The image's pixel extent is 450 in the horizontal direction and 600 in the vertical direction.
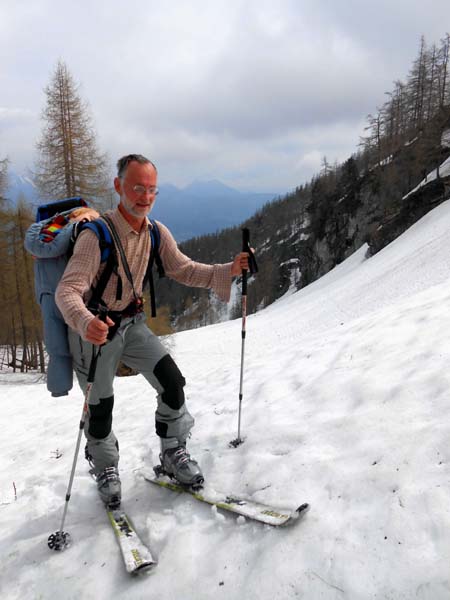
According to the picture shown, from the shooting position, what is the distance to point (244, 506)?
3.16m

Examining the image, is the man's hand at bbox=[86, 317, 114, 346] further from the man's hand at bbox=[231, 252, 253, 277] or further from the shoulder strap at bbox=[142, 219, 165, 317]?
the man's hand at bbox=[231, 252, 253, 277]

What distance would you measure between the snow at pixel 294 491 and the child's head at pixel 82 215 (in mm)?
2834

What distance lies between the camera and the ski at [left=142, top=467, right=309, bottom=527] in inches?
112

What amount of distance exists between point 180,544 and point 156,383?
1.42 metres

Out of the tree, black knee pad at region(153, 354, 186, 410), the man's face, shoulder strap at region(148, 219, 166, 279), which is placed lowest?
black knee pad at region(153, 354, 186, 410)

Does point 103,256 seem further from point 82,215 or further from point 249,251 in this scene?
point 249,251

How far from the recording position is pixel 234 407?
231 inches

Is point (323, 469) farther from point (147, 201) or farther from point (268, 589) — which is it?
point (147, 201)

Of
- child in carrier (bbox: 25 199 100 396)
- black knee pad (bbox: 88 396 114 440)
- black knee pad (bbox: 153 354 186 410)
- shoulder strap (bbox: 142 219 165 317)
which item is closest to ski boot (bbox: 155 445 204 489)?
black knee pad (bbox: 153 354 186 410)

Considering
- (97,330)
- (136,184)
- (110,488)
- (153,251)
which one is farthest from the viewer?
(153,251)

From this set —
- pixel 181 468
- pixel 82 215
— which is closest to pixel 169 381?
pixel 181 468

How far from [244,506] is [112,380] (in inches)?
65.0

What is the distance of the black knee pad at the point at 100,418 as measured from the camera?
3.56m

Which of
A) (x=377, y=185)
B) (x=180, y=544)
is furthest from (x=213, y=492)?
(x=377, y=185)
